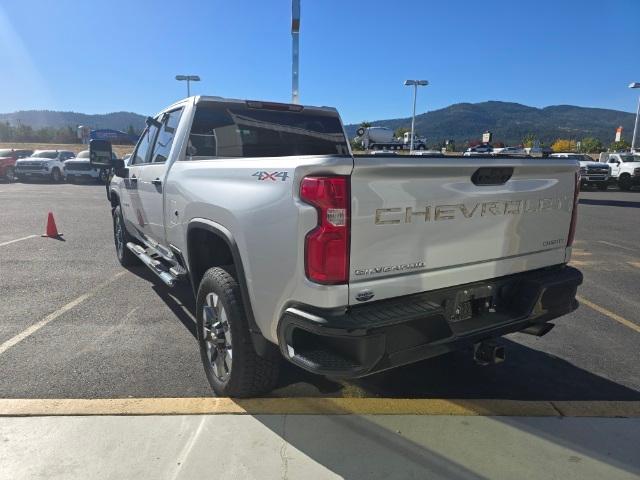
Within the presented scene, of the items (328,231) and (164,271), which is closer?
(328,231)

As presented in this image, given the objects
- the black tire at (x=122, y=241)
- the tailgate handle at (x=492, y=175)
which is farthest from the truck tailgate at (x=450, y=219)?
the black tire at (x=122, y=241)

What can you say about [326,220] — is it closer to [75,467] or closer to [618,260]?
[75,467]

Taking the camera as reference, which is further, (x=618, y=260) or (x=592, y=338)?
(x=618, y=260)

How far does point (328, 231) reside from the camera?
217 centimetres

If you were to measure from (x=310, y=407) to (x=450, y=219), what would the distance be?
4.86 ft

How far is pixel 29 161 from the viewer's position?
80.7 feet

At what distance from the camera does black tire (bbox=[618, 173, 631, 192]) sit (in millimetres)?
24906

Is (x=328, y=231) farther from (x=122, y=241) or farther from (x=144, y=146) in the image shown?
(x=122, y=241)

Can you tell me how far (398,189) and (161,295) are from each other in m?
3.84

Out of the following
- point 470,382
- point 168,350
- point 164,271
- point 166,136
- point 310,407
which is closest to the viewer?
point 310,407

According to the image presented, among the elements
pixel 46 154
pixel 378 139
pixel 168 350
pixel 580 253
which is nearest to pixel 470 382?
pixel 168 350

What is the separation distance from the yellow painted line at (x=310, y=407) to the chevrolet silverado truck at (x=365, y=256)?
0.14 meters

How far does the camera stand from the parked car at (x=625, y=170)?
24719mm

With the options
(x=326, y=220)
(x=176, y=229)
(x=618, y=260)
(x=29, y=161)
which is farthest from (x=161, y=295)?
(x=29, y=161)
